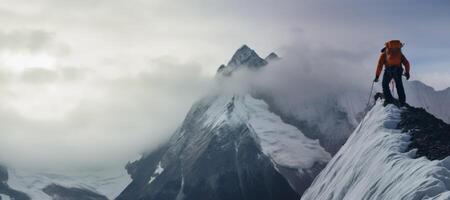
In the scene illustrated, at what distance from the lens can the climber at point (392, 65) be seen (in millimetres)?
75188

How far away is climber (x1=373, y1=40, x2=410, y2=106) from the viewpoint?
75188 millimetres

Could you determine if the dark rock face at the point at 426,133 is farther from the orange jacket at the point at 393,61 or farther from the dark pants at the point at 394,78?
the orange jacket at the point at 393,61

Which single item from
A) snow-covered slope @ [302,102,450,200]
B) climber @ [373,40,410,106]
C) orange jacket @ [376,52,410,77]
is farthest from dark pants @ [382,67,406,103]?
snow-covered slope @ [302,102,450,200]

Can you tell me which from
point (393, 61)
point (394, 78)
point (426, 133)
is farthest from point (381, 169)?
point (394, 78)

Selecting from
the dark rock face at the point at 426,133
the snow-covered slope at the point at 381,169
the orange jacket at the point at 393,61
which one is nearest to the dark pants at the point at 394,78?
the orange jacket at the point at 393,61

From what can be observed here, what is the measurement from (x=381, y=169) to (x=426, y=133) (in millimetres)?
7319

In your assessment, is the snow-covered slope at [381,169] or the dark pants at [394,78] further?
the dark pants at [394,78]

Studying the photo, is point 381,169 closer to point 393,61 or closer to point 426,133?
point 426,133

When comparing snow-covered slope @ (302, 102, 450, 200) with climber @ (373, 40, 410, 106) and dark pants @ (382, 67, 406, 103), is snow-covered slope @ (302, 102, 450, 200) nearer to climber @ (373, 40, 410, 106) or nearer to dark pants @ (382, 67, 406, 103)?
dark pants @ (382, 67, 406, 103)

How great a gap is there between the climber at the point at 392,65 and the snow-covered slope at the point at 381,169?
2.12 meters

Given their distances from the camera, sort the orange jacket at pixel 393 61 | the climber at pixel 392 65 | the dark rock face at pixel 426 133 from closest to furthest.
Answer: the dark rock face at pixel 426 133, the climber at pixel 392 65, the orange jacket at pixel 393 61

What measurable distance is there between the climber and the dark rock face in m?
2.66

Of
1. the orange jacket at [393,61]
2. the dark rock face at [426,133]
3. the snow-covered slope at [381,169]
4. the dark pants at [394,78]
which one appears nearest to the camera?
the snow-covered slope at [381,169]

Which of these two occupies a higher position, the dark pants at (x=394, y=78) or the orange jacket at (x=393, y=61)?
the orange jacket at (x=393, y=61)
